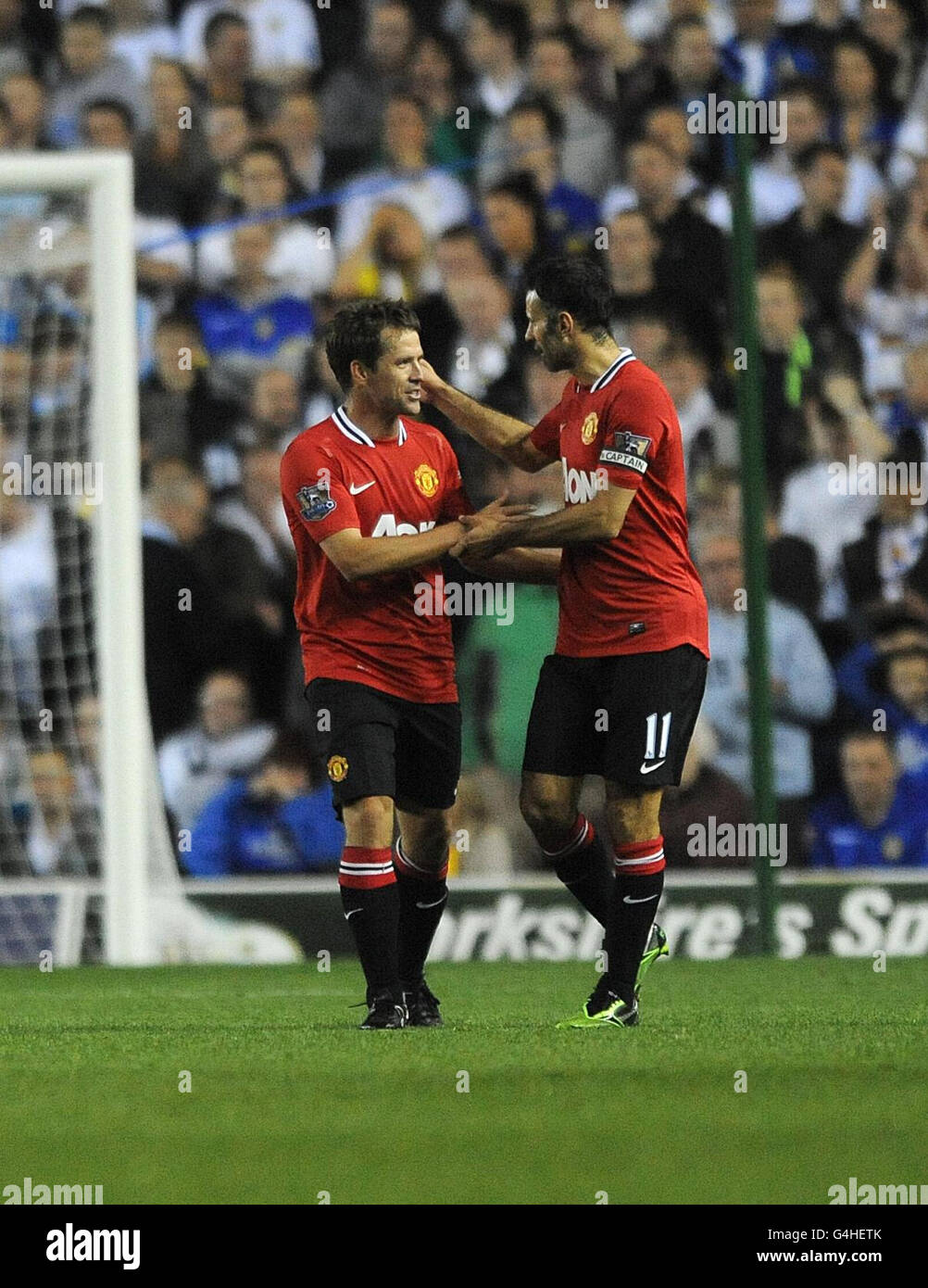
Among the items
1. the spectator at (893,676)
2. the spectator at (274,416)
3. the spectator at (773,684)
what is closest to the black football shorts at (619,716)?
the spectator at (773,684)

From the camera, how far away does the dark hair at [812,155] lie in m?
11.3

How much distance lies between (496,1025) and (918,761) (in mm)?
4124

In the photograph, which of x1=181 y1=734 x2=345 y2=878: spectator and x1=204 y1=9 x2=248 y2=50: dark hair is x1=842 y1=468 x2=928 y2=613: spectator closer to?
x1=181 y1=734 x2=345 y2=878: spectator

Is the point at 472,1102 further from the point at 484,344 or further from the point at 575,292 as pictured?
the point at 484,344

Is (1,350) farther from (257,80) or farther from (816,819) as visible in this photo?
(816,819)

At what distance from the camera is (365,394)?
6.38 m

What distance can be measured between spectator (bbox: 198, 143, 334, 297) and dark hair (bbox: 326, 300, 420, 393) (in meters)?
4.94

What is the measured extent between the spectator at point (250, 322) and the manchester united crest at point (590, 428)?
486cm

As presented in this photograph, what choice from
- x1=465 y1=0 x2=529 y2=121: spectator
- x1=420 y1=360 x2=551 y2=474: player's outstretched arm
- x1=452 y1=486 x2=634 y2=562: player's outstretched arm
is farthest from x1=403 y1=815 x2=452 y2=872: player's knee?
x1=465 y1=0 x2=529 y2=121: spectator

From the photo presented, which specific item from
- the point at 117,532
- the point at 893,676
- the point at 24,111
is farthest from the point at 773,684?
the point at 24,111

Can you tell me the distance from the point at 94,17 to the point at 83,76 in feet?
1.18

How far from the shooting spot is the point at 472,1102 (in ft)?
15.9

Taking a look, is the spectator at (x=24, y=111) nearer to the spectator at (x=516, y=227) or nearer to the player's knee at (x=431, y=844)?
the spectator at (x=516, y=227)

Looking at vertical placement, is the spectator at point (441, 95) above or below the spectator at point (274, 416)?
above
